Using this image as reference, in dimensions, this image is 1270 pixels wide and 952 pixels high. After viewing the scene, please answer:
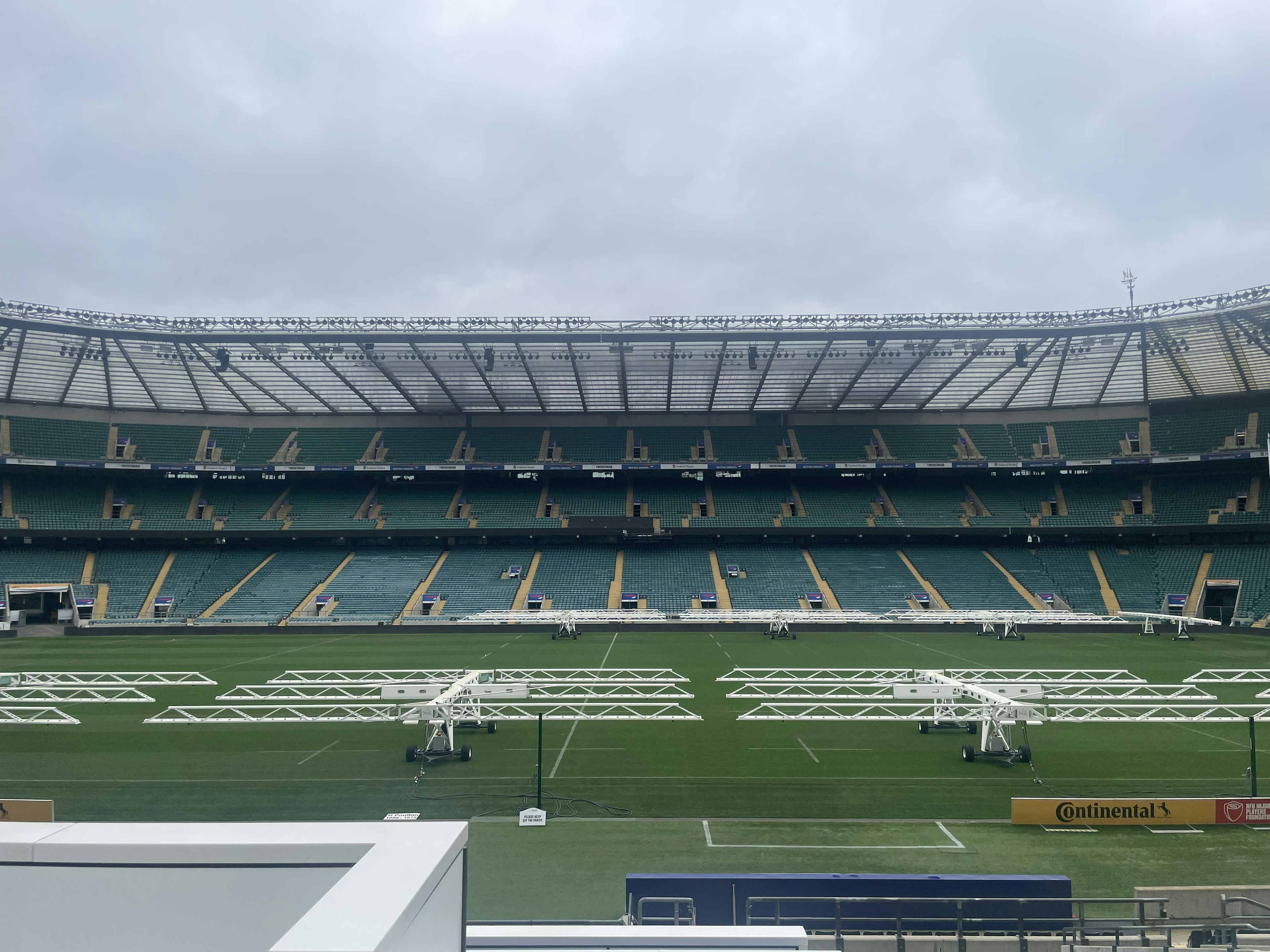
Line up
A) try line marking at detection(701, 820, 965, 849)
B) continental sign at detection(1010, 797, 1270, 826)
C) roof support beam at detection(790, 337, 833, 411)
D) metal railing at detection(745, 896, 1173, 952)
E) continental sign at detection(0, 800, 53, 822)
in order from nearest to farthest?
metal railing at detection(745, 896, 1173, 952), continental sign at detection(0, 800, 53, 822), try line marking at detection(701, 820, 965, 849), continental sign at detection(1010, 797, 1270, 826), roof support beam at detection(790, 337, 833, 411)

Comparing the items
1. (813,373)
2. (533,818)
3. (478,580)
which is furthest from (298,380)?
(533,818)

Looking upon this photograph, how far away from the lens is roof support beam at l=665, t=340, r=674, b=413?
5212 centimetres

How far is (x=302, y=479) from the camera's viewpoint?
65.8m

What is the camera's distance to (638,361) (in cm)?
5416

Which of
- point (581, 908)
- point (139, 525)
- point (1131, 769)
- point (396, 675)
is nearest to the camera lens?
point (581, 908)

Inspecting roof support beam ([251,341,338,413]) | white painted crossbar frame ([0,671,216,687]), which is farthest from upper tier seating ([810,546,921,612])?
roof support beam ([251,341,338,413])

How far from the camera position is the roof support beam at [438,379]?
51375 millimetres

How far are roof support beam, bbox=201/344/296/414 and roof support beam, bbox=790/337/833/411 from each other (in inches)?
1660

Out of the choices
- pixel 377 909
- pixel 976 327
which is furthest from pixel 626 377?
pixel 377 909

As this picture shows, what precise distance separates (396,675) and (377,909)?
1141 inches

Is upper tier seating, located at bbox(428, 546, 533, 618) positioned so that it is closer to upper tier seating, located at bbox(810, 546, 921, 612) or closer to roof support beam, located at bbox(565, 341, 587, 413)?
roof support beam, located at bbox(565, 341, 587, 413)

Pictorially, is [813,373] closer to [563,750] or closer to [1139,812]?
[563,750]

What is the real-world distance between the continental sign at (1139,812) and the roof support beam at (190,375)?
53.6 metres

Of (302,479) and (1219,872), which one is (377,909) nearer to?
(1219,872)
